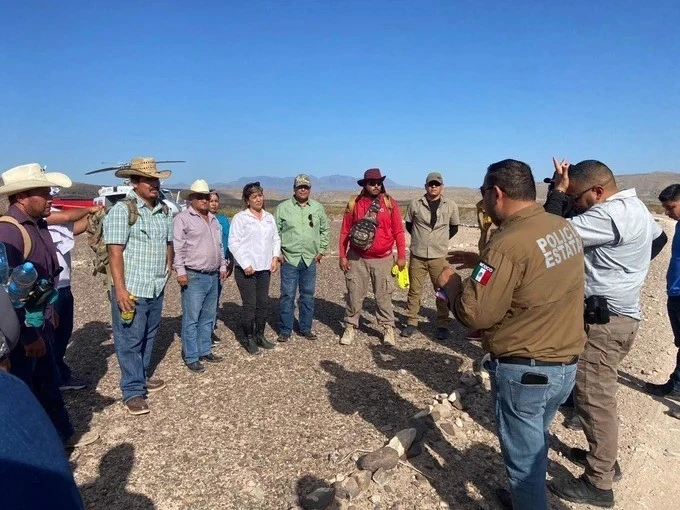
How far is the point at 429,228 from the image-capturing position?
688 cm

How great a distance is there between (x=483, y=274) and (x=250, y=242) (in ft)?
13.8

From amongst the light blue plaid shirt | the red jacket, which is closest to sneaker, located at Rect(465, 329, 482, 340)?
the red jacket

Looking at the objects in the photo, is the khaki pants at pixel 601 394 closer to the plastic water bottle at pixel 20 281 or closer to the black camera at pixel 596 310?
the black camera at pixel 596 310

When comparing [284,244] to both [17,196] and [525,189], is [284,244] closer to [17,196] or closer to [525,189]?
[17,196]

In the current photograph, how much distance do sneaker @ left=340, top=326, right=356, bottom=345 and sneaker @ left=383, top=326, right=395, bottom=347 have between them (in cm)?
50

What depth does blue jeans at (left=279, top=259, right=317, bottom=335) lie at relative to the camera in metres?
6.70

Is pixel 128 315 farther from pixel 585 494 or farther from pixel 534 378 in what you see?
pixel 585 494

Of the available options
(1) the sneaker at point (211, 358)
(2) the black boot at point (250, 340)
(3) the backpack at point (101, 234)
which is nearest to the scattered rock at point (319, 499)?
(3) the backpack at point (101, 234)

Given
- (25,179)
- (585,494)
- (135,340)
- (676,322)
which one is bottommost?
(585,494)

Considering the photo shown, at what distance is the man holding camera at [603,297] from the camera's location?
3.42 metres

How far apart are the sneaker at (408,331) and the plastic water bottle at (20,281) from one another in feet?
17.4

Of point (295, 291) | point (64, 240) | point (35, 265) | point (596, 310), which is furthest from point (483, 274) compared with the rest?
point (64, 240)

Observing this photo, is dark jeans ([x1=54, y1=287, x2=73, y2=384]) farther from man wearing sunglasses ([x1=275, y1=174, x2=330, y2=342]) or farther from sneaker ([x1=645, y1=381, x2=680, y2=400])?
sneaker ([x1=645, y1=381, x2=680, y2=400])

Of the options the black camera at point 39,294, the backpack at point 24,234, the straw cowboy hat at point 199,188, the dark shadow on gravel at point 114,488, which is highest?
the straw cowboy hat at point 199,188
